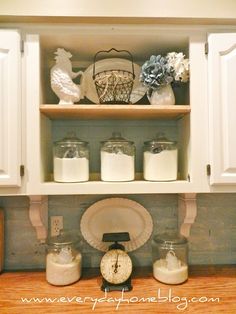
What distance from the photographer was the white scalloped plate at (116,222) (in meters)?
1.50

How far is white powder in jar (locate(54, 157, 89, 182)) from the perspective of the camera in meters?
1.21

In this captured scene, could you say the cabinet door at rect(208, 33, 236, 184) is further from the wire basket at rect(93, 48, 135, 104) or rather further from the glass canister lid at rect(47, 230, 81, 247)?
the glass canister lid at rect(47, 230, 81, 247)

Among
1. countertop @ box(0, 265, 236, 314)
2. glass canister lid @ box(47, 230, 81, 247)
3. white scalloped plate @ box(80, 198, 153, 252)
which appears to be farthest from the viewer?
white scalloped plate @ box(80, 198, 153, 252)

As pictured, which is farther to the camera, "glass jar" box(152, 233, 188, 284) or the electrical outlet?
the electrical outlet

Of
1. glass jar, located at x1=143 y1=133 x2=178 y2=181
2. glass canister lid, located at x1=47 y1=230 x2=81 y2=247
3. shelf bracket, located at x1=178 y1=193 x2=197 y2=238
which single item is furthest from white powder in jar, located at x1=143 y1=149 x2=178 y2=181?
glass canister lid, located at x1=47 y1=230 x2=81 y2=247

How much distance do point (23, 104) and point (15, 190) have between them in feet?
1.23

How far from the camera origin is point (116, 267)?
4.21 ft

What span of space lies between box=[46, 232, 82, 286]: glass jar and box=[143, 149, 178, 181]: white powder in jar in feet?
1.75

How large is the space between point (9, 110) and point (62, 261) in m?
0.75

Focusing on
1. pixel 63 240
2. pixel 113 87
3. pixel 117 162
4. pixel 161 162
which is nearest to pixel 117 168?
pixel 117 162

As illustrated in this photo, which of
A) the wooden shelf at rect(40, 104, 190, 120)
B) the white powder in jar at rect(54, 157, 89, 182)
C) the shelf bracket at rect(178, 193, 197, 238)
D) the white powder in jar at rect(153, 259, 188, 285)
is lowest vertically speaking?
the white powder in jar at rect(153, 259, 188, 285)

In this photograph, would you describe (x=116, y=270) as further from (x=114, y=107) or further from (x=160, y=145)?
(x=114, y=107)

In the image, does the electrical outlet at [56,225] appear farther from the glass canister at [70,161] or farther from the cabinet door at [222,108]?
the cabinet door at [222,108]

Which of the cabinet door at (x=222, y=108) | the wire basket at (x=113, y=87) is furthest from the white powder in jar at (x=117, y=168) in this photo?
the cabinet door at (x=222, y=108)
